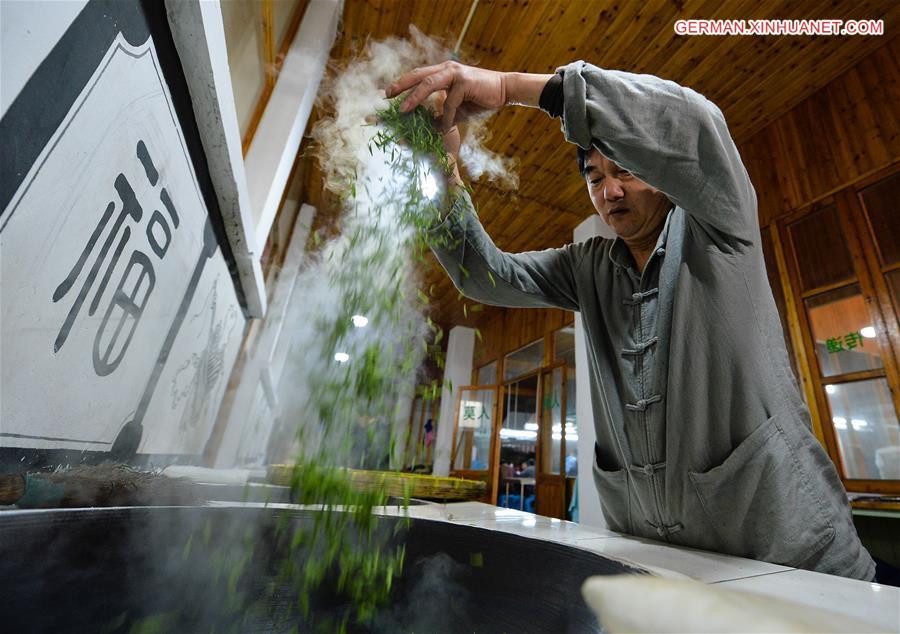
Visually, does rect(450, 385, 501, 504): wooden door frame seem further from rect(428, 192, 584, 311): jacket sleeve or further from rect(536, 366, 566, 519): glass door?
rect(428, 192, 584, 311): jacket sleeve

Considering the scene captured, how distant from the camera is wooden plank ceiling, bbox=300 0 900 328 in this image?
279 centimetres

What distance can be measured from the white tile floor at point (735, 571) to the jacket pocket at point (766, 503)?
0.09 meters

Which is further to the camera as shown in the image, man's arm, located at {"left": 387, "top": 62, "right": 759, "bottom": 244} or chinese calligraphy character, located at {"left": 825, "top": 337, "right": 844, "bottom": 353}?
chinese calligraphy character, located at {"left": 825, "top": 337, "right": 844, "bottom": 353}

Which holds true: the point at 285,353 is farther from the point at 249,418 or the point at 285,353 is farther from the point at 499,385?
the point at 499,385

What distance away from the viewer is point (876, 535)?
94.0 inches

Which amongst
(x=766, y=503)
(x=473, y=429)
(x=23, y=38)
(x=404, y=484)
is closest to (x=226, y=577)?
(x=404, y=484)

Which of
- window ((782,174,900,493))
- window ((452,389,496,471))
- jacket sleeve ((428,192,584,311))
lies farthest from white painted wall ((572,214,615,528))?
window ((452,389,496,471))

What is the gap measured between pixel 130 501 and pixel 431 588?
0.50 m

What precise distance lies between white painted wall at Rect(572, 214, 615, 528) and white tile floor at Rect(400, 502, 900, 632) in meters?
2.82

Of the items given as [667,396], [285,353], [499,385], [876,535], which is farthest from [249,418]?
[499,385]

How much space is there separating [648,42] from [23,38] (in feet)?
11.7

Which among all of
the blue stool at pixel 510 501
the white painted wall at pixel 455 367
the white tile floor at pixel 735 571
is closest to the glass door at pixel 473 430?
the white painted wall at pixel 455 367

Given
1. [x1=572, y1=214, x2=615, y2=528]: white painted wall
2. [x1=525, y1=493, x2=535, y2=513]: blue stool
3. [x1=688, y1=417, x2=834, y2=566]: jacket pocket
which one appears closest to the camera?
[x1=688, y1=417, x2=834, y2=566]: jacket pocket

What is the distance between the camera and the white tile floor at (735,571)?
1.42 feet
